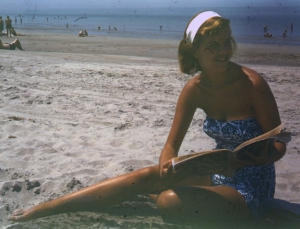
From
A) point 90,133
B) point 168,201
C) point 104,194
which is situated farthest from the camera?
point 90,133

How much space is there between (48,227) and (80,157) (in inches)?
45.9

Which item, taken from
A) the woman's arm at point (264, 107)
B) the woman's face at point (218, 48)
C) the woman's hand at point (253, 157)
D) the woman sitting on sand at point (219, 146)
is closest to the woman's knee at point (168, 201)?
the woman sitting on sand at point (219, 146)

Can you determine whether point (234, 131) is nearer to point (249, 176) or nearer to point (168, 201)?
point (249, 176)

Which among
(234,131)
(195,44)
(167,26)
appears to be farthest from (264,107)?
(167,26)

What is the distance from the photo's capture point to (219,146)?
2.45 m

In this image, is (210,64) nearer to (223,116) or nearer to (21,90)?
(223,116)

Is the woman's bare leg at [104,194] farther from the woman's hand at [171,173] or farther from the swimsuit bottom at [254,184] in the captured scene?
the swimsuit bottom at [254,184]

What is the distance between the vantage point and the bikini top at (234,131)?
2.28 m

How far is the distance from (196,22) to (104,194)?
1.20m

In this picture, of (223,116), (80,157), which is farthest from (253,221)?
(80,157)

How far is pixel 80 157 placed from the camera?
3.50m

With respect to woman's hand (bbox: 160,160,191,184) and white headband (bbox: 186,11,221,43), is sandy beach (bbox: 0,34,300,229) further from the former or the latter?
white headband (bbox: 186,11,221,43)

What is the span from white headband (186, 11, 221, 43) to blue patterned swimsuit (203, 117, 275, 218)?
1.87ft

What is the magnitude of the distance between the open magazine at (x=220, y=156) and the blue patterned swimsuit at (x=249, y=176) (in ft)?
0.76
